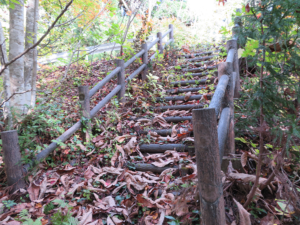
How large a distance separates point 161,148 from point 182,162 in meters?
0.51

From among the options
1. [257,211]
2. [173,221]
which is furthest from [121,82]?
[257,211]

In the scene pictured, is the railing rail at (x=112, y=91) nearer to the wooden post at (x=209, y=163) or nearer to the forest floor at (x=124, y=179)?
the forest floor at (x=124, y=179)

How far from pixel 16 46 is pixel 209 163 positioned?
3.44 metres

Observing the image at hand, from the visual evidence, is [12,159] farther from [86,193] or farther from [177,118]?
[177,118]

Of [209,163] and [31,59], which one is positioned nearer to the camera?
[209,163]

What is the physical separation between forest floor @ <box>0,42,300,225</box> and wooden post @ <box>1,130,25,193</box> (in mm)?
92

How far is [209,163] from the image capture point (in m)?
1.28

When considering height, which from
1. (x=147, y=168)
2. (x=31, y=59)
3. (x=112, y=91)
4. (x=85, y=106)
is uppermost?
(x=31, y=59)

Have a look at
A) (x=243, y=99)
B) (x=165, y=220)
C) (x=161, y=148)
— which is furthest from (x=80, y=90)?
(x=243, y=99)

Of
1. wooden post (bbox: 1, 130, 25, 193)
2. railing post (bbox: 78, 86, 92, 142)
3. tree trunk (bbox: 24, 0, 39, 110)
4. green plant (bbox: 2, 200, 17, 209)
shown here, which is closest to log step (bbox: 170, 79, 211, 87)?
railing post (bbox: 78, 86, 92, 142)

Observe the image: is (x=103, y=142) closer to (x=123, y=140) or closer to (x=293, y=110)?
(x=123, y=140)

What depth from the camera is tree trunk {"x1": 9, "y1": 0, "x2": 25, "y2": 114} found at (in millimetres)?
3098

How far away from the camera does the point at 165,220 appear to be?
1800mm

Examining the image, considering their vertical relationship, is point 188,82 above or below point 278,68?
above
